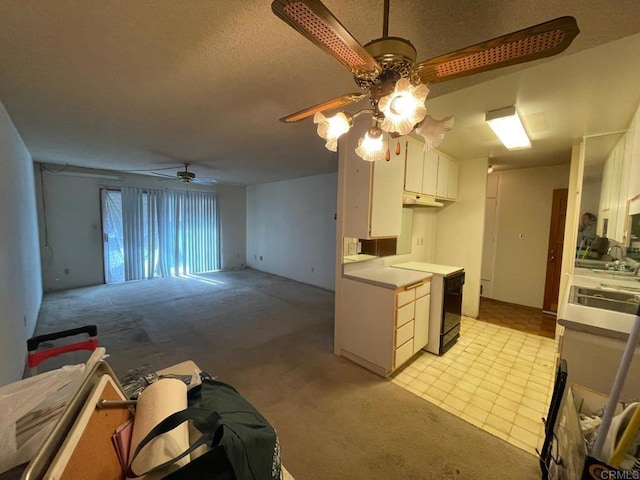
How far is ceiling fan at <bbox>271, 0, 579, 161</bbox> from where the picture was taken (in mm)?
782

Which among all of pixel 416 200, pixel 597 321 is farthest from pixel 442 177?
pixel 597 321

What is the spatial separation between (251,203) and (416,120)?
695 centimetres

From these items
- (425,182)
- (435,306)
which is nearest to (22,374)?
(435,306)

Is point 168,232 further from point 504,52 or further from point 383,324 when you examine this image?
point 504,52

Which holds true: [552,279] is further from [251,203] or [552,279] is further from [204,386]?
[251,203]

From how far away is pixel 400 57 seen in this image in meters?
1.03

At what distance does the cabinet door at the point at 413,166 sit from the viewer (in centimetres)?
294

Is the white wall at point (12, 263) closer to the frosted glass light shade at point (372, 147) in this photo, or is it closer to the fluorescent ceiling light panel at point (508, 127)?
the frosted glass light shade at point (372, 147)

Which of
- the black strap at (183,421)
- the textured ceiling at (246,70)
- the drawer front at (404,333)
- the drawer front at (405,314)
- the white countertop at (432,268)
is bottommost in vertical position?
the drawer front at (404,333)

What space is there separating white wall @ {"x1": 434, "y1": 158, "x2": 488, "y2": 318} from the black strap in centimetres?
414

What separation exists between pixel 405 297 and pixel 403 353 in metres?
0.56

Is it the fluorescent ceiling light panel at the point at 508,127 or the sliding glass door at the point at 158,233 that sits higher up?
the fluorescent ceiling light panel at the point at 508,127

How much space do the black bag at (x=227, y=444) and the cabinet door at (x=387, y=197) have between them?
6.70 feet

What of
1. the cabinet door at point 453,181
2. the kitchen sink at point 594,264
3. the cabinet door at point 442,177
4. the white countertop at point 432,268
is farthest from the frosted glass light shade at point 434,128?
the kitchen sink at point 594,264
